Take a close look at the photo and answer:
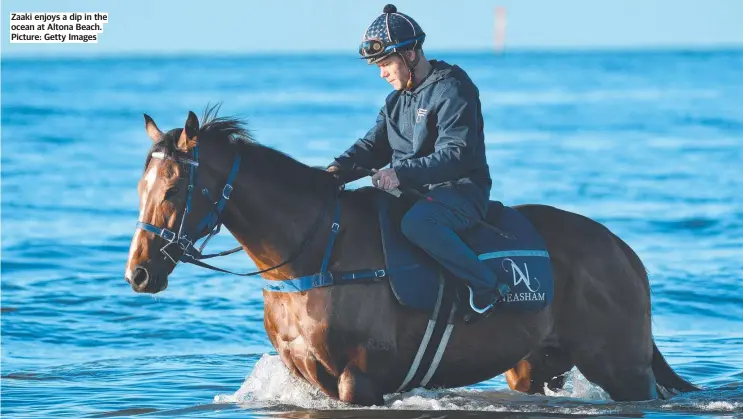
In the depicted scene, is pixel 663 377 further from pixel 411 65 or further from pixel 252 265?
pixel 252 265

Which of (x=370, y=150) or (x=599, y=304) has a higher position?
(x=370, y=150)

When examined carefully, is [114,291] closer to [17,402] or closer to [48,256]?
[48,256]

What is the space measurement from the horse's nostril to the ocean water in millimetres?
1424

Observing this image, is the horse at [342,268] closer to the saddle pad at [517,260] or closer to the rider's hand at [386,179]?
the saddle pad at [517,260]

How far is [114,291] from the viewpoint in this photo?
15516mm

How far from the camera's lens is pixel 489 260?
8078 millimetres

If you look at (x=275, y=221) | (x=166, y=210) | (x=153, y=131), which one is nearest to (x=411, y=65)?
(x=275, y=221)

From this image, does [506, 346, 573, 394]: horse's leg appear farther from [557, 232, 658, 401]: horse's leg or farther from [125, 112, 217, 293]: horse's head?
[125, 112, 217, 293]: horse's head

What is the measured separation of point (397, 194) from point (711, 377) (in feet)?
13.1

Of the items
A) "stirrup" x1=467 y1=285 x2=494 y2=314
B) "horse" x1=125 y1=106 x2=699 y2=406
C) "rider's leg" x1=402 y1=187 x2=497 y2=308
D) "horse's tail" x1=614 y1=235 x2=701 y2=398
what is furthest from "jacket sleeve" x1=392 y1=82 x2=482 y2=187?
"horse's tail" x1=614 y1=235 x2=701 y2=398

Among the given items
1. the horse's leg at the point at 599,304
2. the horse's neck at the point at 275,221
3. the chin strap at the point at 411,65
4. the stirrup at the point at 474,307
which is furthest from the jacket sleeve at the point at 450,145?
the horse's leg at the point at 599,304

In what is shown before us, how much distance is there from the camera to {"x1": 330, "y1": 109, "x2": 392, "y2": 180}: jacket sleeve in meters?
8.37

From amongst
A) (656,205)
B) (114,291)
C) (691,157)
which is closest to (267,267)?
(114,291)

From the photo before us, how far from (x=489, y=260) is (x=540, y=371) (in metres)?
1.07
